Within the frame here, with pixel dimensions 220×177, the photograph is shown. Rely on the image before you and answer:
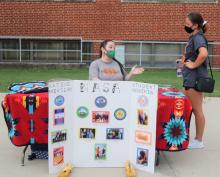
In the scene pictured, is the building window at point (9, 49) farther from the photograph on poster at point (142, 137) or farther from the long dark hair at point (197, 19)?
the photograph on poster at point (142, 137)

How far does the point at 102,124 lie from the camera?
5.09 metres

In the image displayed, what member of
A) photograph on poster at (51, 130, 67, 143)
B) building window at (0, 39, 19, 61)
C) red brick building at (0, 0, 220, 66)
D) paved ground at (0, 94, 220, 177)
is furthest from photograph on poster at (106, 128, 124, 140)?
building window at (0, 39, 19, 61)

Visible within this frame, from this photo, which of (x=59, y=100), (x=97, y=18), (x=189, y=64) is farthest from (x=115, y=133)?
(x=97, y=18)

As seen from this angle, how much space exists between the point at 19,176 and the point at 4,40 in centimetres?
1437

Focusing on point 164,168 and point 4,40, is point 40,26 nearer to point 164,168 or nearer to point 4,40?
point 4,40

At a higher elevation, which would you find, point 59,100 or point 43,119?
point 59,100

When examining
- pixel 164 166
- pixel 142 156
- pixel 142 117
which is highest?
pixel 142 117

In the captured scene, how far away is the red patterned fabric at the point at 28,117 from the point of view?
5.01 meters

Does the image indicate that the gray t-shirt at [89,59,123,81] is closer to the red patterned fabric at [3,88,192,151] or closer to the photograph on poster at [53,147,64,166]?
the red patterned fabric at [3,88,192,151]

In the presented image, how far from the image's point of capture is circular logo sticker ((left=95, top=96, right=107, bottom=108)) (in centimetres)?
505

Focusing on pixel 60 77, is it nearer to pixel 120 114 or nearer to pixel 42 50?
pixel 42 50

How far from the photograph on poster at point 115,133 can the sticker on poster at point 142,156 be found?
0.87 ft

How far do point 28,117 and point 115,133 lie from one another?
40.0 inches

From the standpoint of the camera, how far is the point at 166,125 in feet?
16.9
